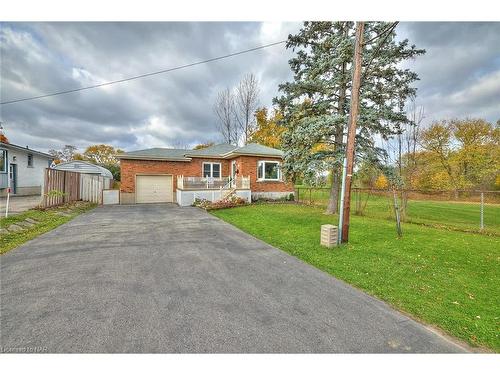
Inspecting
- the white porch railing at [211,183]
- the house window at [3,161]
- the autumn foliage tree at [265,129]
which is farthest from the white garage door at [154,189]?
the autumn foliage tree at [265,129]

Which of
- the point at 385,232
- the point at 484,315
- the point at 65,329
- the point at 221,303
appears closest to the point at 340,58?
the point at 385,232

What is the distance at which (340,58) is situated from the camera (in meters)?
9.17

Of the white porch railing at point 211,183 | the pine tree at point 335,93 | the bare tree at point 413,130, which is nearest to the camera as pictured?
the pine tree at point 335,93

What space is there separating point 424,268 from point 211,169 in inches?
601

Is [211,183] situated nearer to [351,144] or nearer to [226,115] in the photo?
[351,144]

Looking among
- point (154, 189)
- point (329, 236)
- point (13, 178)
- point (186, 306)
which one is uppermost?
point (13, 178)

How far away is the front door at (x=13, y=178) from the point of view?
1627 cm

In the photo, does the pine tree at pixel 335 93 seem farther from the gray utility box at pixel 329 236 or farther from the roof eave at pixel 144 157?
the roof eave at pixel 144 157

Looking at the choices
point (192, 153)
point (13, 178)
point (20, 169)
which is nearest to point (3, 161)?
point (13, 178)

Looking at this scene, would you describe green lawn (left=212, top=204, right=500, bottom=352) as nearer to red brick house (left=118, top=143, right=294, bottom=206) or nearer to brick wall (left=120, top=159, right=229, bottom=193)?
red brick house (left=118, top=143, right=294, bottom=206)

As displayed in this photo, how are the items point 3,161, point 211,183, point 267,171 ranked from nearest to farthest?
point 211,183 → point 3,161 → point 267,171

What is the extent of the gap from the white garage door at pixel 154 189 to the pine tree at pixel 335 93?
10103mm

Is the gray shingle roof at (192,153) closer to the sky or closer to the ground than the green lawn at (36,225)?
closer to the sky

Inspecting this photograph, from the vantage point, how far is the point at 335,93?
10742mm
